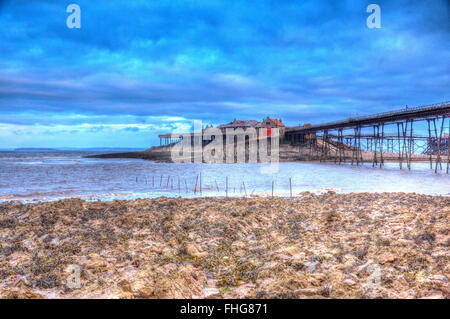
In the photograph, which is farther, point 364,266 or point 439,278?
point 364,266

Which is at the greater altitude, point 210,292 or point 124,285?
point 124,285

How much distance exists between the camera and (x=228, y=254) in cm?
758

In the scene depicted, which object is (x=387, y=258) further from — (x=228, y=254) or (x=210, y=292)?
(x=210, y=292)

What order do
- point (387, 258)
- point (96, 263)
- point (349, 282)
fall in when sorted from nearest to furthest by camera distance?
point (349, 282) → point (387, 258) → point (96, 263)

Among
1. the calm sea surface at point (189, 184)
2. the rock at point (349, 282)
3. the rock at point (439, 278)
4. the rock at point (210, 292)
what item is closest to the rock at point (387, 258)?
the rock at point (439, 278)

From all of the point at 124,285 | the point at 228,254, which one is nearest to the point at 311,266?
the point at 228,254

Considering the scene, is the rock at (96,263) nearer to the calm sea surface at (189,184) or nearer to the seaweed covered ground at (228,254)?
the seaweed covered ground at (228,254)

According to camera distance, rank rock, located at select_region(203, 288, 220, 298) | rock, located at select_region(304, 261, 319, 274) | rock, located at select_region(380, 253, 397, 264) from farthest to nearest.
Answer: rock, located at select_region(380, 253, 397, 264) → rock, located at select_region(304, 261, 319, 274) → rock, located at select_region(203, 288, 220, 298)

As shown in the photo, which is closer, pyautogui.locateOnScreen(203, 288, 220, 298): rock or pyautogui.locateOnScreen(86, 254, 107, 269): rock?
pyautogui.locateOnScreen(203, 288, 220, 298): rock

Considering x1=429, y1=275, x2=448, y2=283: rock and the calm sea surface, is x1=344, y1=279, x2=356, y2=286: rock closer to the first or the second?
x1=429, y1=275, x2=448, y2=283: rock

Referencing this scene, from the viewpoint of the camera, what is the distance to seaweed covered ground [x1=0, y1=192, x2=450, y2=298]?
550cm

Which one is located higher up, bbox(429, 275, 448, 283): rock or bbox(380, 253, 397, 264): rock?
bbox(380, 253, 397, 264): rock

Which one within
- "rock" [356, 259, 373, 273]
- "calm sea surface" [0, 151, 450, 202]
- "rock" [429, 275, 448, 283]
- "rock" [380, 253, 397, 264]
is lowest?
"calm sea surface" [0, 151, 450, 202]

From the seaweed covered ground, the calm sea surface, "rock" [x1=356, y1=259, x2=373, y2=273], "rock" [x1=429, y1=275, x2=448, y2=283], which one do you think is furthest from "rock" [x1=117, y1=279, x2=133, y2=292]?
the calm sea surface
